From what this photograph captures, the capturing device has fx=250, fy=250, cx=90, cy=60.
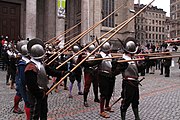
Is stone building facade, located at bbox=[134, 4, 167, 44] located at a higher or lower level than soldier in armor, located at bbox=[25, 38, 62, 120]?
higher

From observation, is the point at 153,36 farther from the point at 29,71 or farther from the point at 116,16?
the point at 29,71

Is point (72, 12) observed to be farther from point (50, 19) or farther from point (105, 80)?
point (105, 80)

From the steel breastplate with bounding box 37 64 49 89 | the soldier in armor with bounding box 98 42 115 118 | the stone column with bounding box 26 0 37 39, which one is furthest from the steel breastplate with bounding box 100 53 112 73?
the stone column with bounding box 26 0 37 39

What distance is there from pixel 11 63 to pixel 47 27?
62.4 feet

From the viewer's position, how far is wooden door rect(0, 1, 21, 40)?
27.3 metres

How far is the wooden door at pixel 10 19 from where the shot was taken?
27.3 metres

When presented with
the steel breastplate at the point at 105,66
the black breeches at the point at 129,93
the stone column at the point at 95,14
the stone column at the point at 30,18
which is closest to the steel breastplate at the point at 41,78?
the black breeches at the point at 129,93

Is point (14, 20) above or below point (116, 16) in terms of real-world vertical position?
below

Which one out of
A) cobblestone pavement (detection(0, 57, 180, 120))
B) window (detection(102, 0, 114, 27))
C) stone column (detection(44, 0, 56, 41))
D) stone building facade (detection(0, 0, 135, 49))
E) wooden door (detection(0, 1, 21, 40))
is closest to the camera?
cobblestone pavement (detection(0, 57, 180, 120))

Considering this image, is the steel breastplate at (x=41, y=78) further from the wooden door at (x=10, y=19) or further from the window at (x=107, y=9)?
the window at (x=107, y=9)

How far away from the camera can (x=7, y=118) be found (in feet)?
21.9

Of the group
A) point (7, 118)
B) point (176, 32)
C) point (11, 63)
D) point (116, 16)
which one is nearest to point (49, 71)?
point (7, 118)

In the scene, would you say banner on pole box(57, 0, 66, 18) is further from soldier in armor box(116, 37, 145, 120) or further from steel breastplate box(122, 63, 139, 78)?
steel breastplate box(122, 63, 139, 78)

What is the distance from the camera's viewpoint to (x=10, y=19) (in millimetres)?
27922
